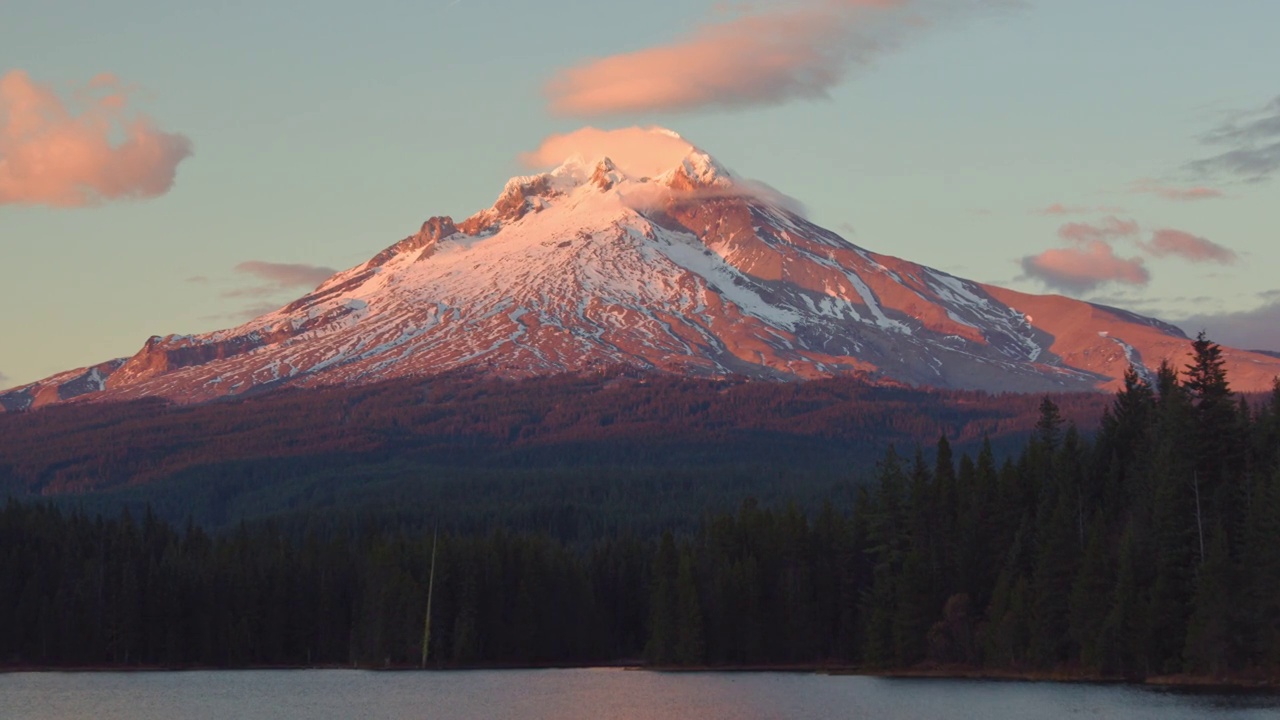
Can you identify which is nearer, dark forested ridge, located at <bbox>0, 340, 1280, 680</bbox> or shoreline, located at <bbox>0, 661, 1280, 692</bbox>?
shoreline, located at <bbox>0, 661, 1280, 692</bbox>

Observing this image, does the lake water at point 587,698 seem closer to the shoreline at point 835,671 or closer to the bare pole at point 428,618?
the shoreline at point 835,671

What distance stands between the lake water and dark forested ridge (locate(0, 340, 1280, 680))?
472cm

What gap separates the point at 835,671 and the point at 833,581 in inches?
382

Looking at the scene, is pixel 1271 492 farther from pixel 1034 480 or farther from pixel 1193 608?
pixel 1034 480

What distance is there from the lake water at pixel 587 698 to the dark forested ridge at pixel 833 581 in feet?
15.5

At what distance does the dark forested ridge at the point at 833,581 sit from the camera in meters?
89.1

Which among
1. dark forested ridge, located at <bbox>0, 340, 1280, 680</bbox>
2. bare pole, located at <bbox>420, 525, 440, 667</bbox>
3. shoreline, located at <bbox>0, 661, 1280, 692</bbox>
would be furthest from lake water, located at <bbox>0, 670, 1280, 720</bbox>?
bare pole, located at <bbox>420, 525, 440, 667</bbox>

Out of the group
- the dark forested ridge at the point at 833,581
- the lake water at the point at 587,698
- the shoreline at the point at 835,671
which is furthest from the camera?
the dark forested ridge at the point at 833,581

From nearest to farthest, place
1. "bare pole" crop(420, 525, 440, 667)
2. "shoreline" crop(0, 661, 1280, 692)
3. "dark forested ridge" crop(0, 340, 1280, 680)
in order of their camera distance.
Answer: "shoreline" crop(0, 661, 1280, 692), "dark forested ridge" crop(0, 340, 1280, 680), "bare pole" crop(420, 525, 440, 667)

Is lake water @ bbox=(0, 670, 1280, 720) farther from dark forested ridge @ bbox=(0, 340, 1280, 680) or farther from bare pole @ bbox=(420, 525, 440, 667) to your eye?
bare pole @ bbox=(420, 525, 440, 667)

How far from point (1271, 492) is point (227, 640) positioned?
7632 centimetres

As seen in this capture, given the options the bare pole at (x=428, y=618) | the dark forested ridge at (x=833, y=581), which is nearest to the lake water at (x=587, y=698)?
the dark forested ridge at (x=833, y=581)

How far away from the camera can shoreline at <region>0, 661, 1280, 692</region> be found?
83375 millimetres

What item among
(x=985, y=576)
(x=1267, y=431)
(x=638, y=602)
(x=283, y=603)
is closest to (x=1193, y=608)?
(x=1267, y=431)
